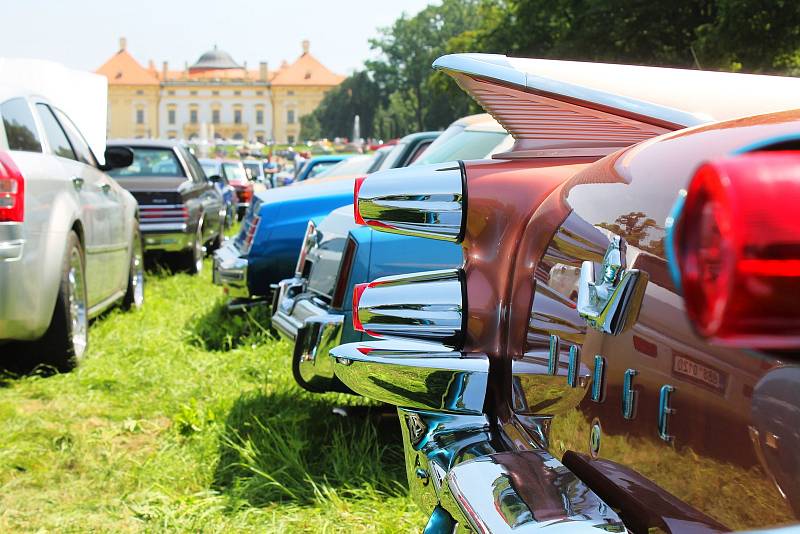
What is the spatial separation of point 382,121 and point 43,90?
10041 centimetres

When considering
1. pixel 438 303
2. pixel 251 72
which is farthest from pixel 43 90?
pixel 251 72

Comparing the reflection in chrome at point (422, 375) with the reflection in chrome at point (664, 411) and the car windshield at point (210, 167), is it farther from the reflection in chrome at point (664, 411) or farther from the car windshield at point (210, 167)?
the car windshield at point (210, 167)

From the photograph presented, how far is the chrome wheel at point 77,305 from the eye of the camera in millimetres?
5991

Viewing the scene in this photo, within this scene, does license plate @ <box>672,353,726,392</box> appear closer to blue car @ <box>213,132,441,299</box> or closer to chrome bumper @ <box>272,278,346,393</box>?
chrome bumper @ <box>272,278,346,393</box>

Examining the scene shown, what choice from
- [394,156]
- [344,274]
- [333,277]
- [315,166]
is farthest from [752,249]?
[315,166]

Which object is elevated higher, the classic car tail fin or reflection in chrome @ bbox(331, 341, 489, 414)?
the classic car tail fin

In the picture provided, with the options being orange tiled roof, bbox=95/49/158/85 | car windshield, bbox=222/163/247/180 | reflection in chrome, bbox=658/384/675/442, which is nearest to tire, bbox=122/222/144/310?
reflection in chrome, bbox=658/384/675/442

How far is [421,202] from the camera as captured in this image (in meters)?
2.05

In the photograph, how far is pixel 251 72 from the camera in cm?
17800

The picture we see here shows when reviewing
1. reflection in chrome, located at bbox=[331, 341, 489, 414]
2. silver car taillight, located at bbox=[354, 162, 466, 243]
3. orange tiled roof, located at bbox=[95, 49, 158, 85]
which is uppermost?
orange tiled roof, located at bbox=[95, 49, 158, 85]

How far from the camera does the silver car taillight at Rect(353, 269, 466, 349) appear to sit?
220 cm

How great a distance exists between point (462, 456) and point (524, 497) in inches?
14.5

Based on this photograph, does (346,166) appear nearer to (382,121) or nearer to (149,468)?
(149,468)

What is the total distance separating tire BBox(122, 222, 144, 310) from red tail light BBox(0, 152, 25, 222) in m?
3.24
